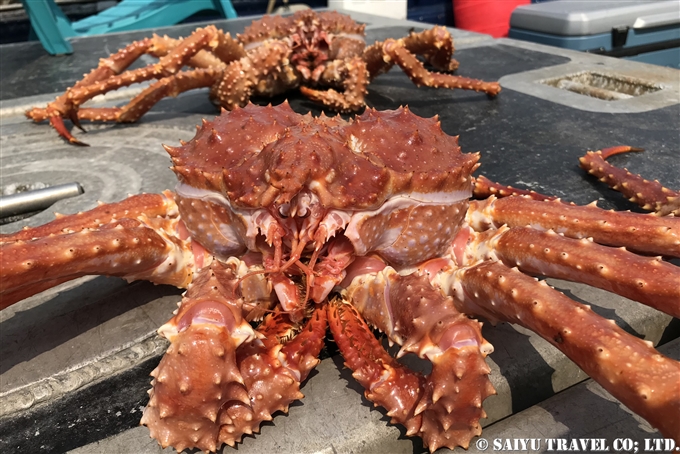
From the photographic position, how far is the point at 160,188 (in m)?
2.34

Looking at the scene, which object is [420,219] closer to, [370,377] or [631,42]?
[370,377]

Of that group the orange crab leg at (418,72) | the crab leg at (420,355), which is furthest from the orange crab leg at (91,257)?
the orange crab leg at (418,72)

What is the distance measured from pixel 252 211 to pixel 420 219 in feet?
1.47

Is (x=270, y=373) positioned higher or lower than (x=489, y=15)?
higher

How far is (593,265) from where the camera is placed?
1.21m

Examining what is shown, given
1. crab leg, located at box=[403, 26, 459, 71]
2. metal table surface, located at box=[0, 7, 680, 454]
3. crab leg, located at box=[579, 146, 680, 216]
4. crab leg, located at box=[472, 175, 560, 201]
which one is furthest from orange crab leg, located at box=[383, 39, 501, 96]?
crab leg, located at box=[472, 175, 560, 201]

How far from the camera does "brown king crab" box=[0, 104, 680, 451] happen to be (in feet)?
3.37

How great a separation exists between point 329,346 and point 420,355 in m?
0.41

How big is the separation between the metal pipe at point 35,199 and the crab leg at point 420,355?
5.38 feet

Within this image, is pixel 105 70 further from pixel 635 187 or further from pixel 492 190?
pixel 635 187

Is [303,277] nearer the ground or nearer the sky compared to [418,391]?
nearer the sky

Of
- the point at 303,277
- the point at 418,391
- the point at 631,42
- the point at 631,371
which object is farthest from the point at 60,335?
the point at 631,42

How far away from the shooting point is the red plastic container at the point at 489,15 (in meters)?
7.76

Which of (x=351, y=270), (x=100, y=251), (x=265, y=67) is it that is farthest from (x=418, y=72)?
(x=100, y=251)
